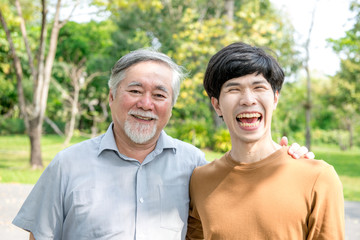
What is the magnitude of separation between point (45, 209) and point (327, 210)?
1.58 meters

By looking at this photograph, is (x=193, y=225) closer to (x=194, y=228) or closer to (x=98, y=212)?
(x=194, y=228)

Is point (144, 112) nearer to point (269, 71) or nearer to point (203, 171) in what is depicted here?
point (203, 171)

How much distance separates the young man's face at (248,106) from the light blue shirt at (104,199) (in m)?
0.61

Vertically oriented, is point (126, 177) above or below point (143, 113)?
below

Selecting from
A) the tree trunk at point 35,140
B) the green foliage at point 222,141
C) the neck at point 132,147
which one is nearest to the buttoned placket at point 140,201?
the neck at point 132,147

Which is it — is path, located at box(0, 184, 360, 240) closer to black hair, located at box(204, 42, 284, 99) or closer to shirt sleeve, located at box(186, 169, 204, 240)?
shirt sleeve, located at box(186, 169, 204, 240)

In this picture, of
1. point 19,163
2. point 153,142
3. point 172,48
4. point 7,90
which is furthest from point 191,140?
point 7,90

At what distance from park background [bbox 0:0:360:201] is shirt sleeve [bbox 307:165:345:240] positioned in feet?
9.49

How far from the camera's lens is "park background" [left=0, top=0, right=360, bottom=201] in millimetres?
10797

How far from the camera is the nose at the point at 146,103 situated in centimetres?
240

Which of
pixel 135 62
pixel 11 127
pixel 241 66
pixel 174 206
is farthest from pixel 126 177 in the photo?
pixel 11 127

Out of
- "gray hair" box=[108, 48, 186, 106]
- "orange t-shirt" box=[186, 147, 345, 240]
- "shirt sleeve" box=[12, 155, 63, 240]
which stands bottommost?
"shirt sleeve" box=[12, 155, 63, 240]

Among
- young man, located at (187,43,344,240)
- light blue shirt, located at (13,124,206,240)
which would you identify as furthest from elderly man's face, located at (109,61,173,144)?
young man, located at (187,43,344,240)

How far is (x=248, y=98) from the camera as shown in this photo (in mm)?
2074
